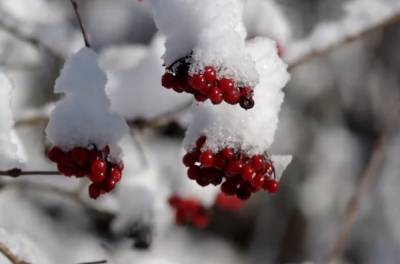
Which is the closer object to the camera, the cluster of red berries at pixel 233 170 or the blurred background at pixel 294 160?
the cluster of red berries at pixel 233 170

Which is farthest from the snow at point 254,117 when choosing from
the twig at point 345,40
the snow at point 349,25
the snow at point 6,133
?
the snow at point 349,25

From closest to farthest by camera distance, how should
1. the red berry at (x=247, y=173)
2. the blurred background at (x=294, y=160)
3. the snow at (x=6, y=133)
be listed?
the red berry at (x=247, y=173), the snow at (x=6, y=133), the blurred background at (x=294, y=160)

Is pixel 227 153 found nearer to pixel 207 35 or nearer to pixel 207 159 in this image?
pixel 207 159

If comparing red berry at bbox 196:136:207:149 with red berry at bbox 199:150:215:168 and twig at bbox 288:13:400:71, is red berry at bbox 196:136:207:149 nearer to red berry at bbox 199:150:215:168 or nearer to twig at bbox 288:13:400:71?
red berry at bbox 199:150:215:168

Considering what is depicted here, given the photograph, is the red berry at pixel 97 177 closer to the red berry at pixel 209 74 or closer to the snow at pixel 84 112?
the snow at pixel 84 112

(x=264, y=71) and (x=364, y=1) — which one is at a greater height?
(x=364, y=1)

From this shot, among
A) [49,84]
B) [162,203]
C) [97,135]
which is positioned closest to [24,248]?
[97,135]

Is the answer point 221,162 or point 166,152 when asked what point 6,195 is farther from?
point 221,162
